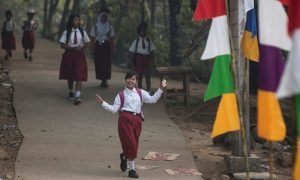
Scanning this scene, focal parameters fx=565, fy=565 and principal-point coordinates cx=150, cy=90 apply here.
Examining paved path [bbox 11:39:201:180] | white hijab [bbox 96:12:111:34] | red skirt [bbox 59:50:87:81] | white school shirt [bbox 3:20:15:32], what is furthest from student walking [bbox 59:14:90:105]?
white school shirt [bbox 3:20:15:32]

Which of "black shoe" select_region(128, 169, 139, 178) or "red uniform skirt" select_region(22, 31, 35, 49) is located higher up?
"red uniform skirt" select_region(22, 31, 35, 49)

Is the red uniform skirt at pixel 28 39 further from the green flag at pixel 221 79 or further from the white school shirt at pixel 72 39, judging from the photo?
the green flag at pixel 221 79

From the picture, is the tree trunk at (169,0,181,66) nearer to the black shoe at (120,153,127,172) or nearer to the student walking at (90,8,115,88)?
the student walking at (90,8,115,88)

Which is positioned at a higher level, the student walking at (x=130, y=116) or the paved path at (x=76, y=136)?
the student walking at (x=130, y=116)

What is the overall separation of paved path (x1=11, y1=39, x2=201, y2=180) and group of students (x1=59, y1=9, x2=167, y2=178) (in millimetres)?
419

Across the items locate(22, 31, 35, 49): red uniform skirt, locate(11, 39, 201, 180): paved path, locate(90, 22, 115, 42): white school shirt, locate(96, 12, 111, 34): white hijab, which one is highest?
locate(96, 12, 111, 34): white hijab

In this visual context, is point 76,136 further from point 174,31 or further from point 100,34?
point 174,31

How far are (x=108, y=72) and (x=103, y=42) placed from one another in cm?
76

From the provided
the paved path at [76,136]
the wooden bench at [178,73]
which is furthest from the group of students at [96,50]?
the wooden bench at [178,73]

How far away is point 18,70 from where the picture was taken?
54.4 feet

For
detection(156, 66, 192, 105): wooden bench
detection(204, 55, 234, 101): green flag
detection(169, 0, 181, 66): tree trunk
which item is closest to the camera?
detection(204, 55, 234, 101): green flag

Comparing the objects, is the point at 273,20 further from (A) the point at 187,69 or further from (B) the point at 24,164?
(A) the point at 187,69

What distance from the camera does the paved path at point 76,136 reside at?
780 cm

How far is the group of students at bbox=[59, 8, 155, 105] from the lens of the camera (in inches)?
456
